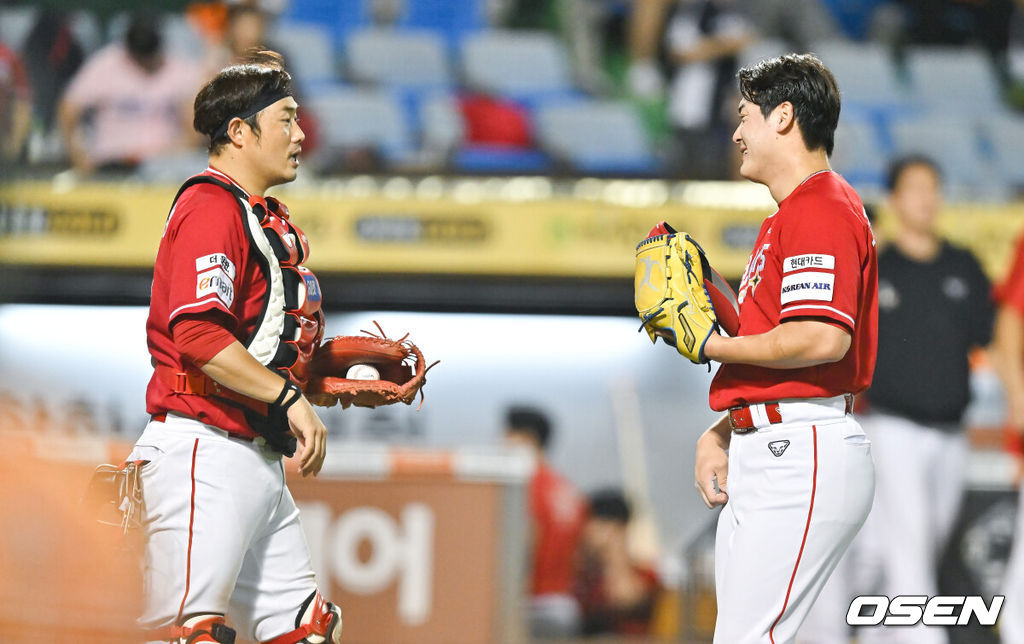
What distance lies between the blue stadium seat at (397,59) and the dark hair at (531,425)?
2.62 meters

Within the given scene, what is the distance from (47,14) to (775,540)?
291 inches

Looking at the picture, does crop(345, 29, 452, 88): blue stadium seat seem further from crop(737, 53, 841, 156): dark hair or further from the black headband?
crop(737, 53, 841, 156): dark hair

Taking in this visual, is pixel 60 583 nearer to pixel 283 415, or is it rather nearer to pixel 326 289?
pixel 283 415

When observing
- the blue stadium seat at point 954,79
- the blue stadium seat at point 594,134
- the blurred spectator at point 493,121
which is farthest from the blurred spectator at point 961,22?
the blurred spectator at point 493,121

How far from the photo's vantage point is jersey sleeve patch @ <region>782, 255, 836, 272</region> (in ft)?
9.51

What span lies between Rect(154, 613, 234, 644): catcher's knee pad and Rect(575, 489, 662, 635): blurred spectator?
4.59 m

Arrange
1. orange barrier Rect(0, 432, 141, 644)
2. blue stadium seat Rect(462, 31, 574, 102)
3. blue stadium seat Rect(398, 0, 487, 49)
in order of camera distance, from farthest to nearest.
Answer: blue stadium seat Rect(398, 0, 487, 49), blue stadium seat Rect(462, 31, 574, 102), orange barrier Rect(0, 432, 141, 644)

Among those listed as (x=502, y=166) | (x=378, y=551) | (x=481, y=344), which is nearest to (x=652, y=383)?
(x=481, y=344)

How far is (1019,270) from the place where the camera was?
565 cm

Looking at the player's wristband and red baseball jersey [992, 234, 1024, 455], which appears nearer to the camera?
the player's wristband

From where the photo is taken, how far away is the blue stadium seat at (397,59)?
375 inches

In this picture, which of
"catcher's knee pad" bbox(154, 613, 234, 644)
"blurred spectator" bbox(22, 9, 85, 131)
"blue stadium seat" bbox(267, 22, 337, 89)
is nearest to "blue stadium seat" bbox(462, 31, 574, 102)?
"blue stadium seat" bbox(267, 22, 337, 89)

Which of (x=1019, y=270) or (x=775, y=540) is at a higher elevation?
(x=1019, y=270)

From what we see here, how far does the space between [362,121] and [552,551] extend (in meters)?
3.25
